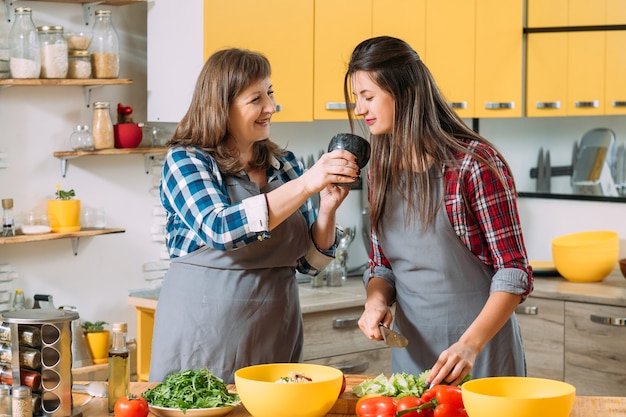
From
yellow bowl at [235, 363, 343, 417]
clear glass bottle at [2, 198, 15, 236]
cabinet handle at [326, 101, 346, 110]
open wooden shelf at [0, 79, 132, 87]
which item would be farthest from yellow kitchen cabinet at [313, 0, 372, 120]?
yellow bowl at [235, 363, 343, 417]

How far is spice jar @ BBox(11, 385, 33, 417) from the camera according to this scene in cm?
201

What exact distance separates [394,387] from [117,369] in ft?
1.91

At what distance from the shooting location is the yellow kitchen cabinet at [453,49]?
4344mm

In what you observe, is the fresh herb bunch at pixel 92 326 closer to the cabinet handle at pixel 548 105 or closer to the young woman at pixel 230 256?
the young woman at pixel 230 256

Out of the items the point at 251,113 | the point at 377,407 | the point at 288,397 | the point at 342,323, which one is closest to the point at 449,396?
the point at 377,407

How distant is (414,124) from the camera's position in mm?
2445

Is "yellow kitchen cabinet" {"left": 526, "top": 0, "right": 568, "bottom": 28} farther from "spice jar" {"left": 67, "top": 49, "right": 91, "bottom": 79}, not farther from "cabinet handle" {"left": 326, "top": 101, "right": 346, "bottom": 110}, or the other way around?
"spice jar" {"left": 67, "top": 49, "right": 91, "bottom": 79}

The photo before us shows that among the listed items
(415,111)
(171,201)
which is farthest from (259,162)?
(415,111)

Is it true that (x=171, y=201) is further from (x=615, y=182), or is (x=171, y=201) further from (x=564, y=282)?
(x=615, y=182)

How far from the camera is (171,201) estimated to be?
2.50 m

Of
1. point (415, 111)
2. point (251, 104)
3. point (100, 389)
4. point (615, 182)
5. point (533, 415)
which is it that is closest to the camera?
point (533, 415)

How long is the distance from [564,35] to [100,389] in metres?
3.09

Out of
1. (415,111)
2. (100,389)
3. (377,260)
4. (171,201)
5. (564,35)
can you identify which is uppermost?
(564,35)

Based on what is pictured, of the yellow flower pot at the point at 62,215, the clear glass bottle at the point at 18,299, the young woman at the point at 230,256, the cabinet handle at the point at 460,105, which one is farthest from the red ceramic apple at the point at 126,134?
the cabinet handle at the point at 460,105
